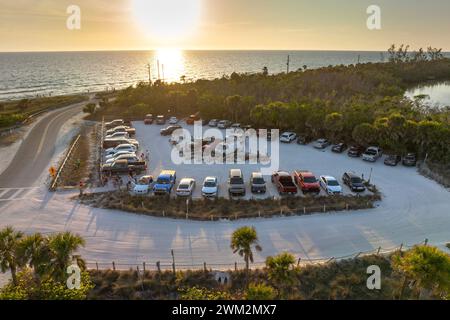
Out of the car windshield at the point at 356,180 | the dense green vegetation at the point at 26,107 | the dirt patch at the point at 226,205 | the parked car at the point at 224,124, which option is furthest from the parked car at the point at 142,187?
the dense green vegetation at the point at 26,107

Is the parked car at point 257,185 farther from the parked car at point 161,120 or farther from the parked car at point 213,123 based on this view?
the parked car at point 161,120

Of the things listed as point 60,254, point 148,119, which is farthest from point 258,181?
point 148,119

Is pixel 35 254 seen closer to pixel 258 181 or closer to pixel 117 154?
pixel 258 181

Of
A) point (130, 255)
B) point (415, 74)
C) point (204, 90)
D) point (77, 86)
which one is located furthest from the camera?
point (77, 86)

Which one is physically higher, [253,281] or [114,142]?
[114,142]

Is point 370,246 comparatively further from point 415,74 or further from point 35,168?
point 415,74

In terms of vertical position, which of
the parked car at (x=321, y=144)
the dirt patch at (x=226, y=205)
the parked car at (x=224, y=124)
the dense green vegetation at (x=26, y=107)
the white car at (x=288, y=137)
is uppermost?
the dense green vegetation at (x=26, y=107)
